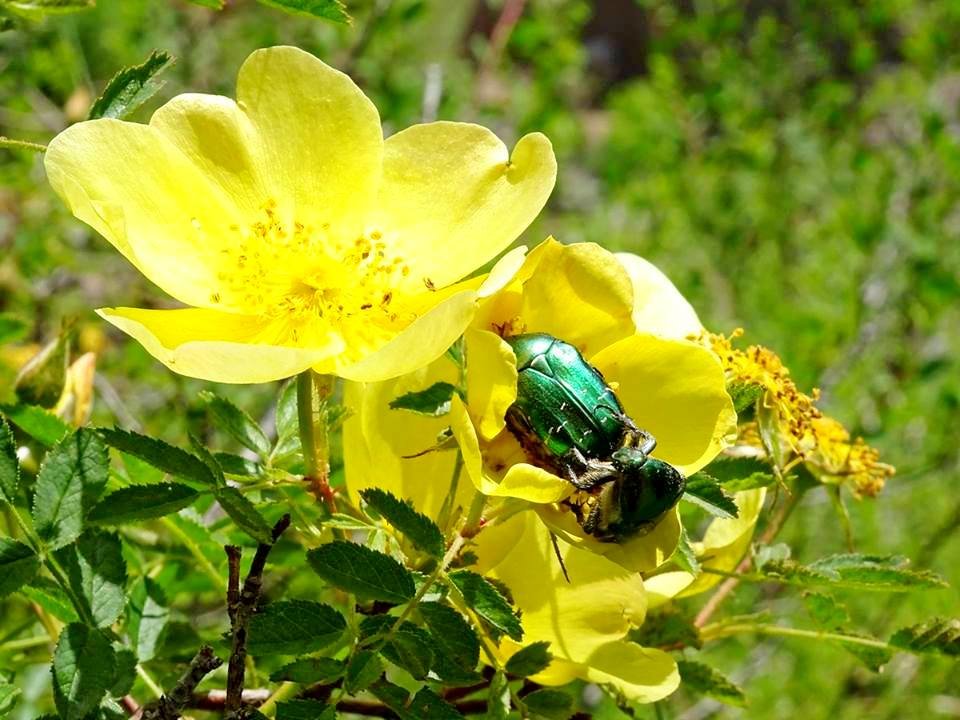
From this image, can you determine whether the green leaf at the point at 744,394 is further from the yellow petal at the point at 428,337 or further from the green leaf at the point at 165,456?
the green leaf at the point at 165,456

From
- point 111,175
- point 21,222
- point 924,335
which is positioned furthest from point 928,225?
point 111,175

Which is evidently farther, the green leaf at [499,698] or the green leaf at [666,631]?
the green leaf at [666,631]

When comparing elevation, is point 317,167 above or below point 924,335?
above

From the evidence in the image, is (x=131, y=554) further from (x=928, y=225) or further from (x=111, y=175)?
(x=928, y=225)

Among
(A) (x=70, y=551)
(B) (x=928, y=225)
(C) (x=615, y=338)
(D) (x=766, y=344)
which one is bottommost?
(D) (x=766, y=344)

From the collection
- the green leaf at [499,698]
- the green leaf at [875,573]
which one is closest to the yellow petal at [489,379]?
the green leaf at [499,698]

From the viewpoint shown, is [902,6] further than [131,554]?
Yes

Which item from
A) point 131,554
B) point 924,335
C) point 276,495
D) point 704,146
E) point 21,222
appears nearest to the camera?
point 276,495
